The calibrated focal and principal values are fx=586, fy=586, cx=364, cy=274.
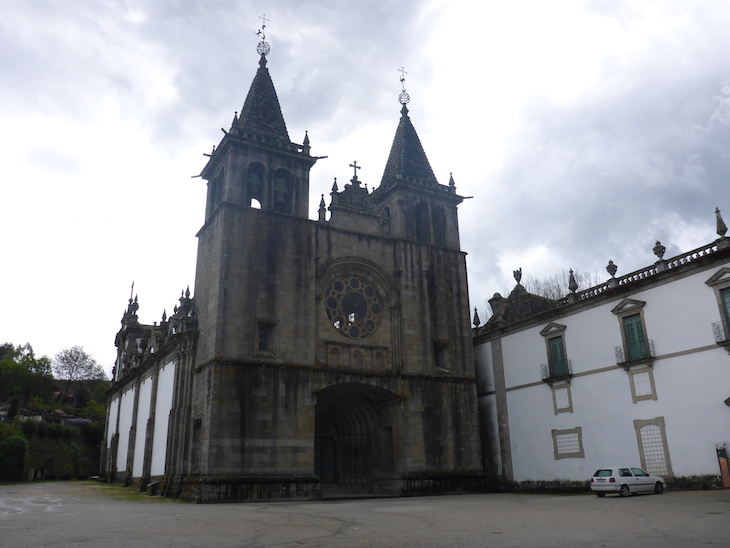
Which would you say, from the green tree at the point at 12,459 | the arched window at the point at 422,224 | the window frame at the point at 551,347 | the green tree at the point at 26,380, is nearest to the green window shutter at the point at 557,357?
the window frame at the point at 551,347

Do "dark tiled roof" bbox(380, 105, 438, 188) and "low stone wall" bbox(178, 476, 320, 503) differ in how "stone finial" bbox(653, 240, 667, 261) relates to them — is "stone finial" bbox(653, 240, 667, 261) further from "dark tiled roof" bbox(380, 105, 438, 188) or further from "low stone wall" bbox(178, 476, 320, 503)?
"low stone wall" bbox(178, 476, 320, 503)

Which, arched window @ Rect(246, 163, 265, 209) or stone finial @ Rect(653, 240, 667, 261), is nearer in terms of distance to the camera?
stone finial @ Rect(653, 240, 667, 261)

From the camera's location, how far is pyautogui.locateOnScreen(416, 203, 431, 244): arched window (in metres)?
31.0

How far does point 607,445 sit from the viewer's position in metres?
23.3

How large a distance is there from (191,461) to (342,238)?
11.8 m

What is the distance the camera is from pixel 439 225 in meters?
31.8

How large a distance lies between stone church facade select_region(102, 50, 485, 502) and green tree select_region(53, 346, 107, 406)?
59983 millimetres

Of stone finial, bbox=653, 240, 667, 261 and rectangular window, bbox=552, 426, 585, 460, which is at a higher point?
stone finial, bbox=653, 240, 667, 261

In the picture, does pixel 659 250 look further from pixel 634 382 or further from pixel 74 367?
pixel 74 367

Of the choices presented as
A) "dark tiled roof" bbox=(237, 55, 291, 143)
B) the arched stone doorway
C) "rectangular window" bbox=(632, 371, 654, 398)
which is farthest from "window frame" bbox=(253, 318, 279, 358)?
"rectangular window" bbox=(632, 371, 654, 398)

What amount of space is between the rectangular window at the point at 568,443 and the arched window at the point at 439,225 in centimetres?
1126

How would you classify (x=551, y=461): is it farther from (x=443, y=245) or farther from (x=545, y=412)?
(x=443, y=245)

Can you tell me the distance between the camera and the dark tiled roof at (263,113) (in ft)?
93.6

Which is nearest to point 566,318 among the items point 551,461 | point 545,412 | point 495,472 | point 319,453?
point 545,412
